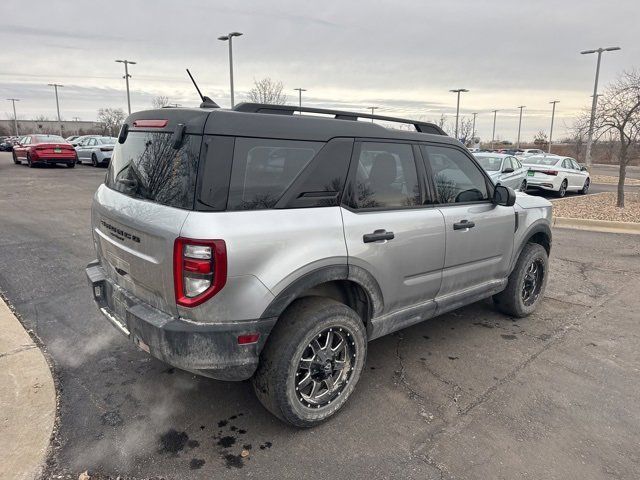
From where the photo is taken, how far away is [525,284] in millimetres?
4895

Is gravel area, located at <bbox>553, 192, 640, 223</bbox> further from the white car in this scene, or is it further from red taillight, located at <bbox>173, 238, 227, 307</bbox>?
red taillight, located at <bbox>173, 238, 227, 307</bbox>

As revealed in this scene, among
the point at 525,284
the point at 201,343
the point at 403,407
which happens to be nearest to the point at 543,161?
the point at 525,284

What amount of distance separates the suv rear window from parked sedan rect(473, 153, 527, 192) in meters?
11.2

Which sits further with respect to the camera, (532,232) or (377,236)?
(532,232)

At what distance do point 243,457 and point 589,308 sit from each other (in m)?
4.28

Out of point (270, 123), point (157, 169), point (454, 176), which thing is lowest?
point (454, 176)

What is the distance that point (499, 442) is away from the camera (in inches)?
112

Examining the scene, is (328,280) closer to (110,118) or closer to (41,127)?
(110,118)

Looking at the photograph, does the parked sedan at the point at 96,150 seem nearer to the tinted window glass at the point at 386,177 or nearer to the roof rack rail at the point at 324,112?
the roof rack rail at the point at 324,112

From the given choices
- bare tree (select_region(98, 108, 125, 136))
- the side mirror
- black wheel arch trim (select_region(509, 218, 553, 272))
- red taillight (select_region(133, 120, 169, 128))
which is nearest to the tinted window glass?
the side mirror

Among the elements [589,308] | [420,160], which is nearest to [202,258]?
[420,160]

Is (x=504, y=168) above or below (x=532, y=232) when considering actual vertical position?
above

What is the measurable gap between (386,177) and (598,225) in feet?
28.9

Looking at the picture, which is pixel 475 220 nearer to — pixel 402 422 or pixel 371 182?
pixel 371 182
